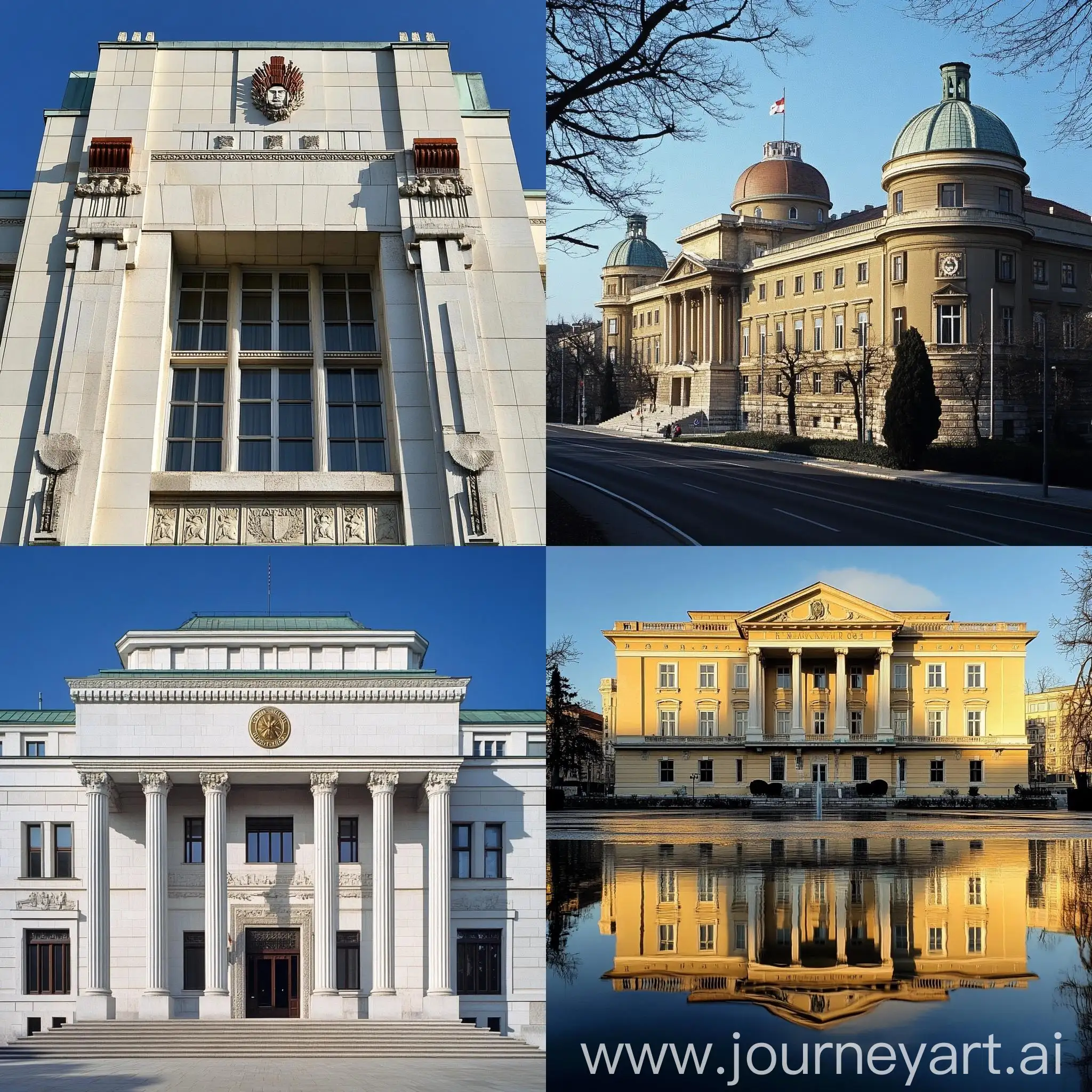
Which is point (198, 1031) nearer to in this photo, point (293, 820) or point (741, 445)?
point (293, 820)

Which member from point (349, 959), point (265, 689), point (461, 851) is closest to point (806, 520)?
point (265, 689)

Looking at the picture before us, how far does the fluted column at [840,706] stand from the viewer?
89.1 feet

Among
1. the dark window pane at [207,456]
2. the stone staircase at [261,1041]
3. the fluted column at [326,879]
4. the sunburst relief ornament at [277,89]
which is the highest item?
the sunburst relief ornament at [277,89]

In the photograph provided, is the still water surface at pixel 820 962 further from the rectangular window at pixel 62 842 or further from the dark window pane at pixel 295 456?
the rectangular window at pixel 62 842

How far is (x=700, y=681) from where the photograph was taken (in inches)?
1082

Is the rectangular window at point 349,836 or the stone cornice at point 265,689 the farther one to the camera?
the rectangular window at point 349,836

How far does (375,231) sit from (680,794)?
1176 centimetres

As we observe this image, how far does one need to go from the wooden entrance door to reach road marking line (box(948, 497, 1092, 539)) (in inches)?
757

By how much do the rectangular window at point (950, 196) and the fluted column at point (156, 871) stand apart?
19863 mm

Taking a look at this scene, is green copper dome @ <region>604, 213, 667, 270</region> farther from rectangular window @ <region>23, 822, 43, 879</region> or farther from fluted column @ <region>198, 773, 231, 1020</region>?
rectangular window @ <region>23, 822, 43, 879</region>

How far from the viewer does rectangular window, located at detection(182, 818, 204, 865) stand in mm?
34688

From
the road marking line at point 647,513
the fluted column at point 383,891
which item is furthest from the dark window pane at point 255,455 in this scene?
the fluted column at point 383,891

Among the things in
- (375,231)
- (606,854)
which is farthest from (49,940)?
(375,231)

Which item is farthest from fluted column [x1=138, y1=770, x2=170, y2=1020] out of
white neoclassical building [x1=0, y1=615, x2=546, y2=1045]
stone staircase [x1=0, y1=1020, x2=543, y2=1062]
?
stone staircase [x1=0, y1=1020, x2=543, y2=1062]
